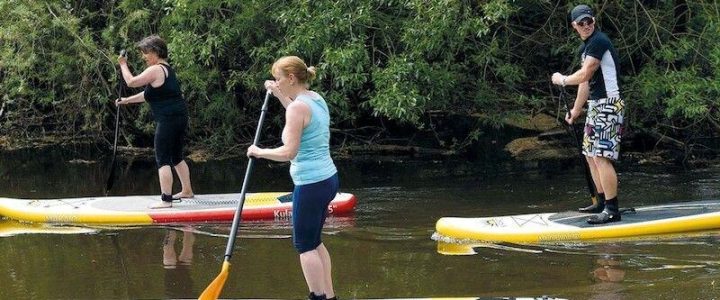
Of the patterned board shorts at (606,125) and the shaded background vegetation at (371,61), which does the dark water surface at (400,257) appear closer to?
the patterned board shorts at (606,125)

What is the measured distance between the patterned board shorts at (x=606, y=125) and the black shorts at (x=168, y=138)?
340 centimetres

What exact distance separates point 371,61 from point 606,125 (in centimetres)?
452

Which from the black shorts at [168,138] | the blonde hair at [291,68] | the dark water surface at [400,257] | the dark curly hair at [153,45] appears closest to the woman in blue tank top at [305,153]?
the blonde hair at [291,68]

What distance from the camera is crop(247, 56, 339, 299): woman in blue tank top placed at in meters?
4.84

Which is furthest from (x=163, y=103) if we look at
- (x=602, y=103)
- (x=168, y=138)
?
(x=602, y=103)

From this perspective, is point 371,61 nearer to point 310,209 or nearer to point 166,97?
point 166,97

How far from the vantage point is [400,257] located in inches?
270

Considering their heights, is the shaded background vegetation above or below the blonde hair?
above

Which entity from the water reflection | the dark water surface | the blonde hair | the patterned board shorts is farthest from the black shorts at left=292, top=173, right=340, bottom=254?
the patterned board shorts

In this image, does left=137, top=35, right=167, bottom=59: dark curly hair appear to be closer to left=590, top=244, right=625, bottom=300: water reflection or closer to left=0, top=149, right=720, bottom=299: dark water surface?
left=0, top=149, right=720, bottom=299: dark water surface

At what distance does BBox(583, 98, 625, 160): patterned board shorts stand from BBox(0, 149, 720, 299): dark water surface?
2.21 ft

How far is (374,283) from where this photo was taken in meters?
6.12

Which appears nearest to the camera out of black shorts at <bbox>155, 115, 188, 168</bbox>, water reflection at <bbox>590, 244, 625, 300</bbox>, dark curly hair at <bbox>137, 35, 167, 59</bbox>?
water reflection at <bbox>590, 244, 625, 300</bbox>

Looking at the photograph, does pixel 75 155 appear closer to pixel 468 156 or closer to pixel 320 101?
pixel 468 156
